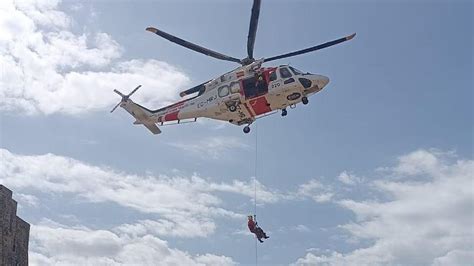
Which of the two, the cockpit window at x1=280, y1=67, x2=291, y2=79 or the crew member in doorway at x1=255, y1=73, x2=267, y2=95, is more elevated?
the cockpit window at x1=280, y1=67, x2=291, y2=79

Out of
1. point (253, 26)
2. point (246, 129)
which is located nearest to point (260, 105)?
point (246, 129)

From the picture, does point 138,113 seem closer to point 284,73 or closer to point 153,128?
point 153,128

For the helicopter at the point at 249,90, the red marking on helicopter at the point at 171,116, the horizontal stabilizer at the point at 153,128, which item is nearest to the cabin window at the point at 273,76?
the helicopter at the point at 249,90

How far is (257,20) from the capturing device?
43.5m

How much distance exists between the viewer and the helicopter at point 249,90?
140ft

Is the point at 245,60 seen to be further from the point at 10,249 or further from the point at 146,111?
the point at 10,249

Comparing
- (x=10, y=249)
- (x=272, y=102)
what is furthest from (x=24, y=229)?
(x=272, y=102)

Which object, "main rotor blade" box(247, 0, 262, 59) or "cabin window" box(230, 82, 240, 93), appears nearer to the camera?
"main rotor blade" box(247, 0, 262, 59)

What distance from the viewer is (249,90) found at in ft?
142

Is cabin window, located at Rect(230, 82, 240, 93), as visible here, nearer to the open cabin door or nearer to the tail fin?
the open cabin door

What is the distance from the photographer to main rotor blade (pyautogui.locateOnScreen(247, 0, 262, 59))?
1699 inches

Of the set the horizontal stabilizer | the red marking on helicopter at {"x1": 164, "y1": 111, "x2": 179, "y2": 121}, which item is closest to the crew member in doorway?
the red marking on helicopter at {"x1": 164, "y1": 111, "x2": 179, "y2": 121}

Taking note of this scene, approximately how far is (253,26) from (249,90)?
348 cm

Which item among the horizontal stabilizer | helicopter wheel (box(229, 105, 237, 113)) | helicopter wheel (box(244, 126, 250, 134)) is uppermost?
the horizontal stabilizer
